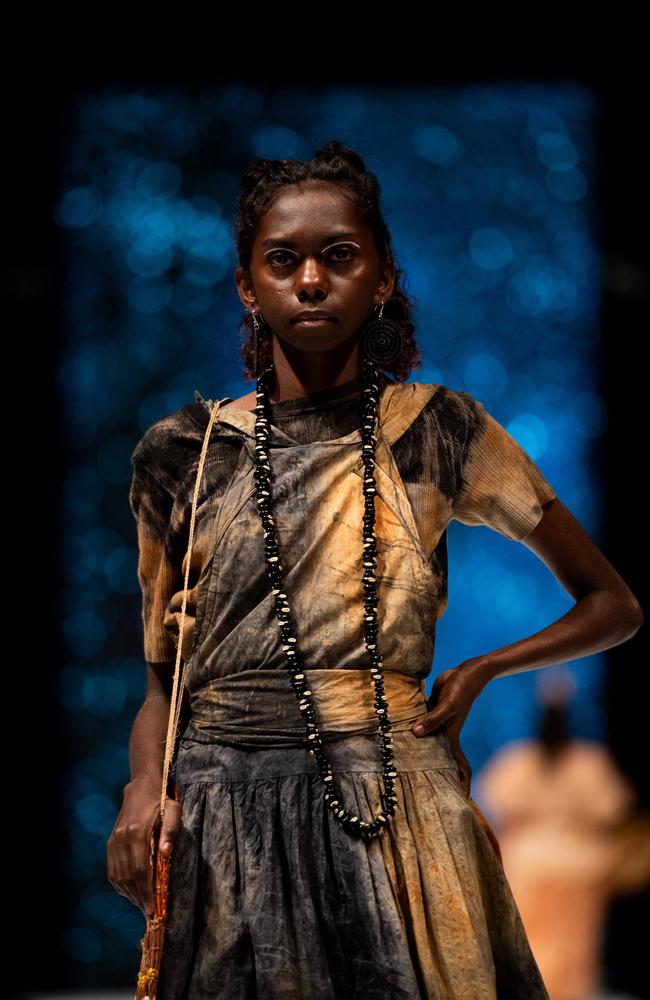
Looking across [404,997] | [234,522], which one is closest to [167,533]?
[234,522]

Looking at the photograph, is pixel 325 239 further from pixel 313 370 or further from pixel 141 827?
pixel 141 827

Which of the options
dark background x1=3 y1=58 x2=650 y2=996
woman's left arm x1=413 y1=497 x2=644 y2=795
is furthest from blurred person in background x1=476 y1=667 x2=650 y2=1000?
woman's left arm x1=413 y1=497 x2=644 y2=795

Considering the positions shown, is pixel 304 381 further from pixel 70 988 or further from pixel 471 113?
pixel 70 988

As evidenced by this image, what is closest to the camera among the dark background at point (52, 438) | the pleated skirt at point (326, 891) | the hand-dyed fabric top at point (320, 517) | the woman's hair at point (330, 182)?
the pleated skirt at point (326, 891)

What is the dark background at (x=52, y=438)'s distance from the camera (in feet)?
12.1

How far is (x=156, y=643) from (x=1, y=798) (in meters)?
1.82

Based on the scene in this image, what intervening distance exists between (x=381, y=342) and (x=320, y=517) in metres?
0.26

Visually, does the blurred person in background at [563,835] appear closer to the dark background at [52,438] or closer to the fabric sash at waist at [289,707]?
the dark background at [52,438]

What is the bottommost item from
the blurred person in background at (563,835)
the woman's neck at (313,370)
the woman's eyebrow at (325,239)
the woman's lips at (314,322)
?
the blurred person in background at (563,835)

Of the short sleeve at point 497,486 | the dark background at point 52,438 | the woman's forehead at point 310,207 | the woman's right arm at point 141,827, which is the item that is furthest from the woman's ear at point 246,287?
the dark background at point 52,438

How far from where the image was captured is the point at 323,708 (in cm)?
185

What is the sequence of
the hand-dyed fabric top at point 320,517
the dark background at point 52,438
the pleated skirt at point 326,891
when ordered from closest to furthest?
the pleated skirt at point 326,891 → the hand-dyed fabric top at point 320,517 → the dark background at point 52,438

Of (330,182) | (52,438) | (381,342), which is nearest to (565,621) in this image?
(381,342)

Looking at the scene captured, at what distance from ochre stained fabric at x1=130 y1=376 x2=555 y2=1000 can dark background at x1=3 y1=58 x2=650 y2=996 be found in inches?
68.5
